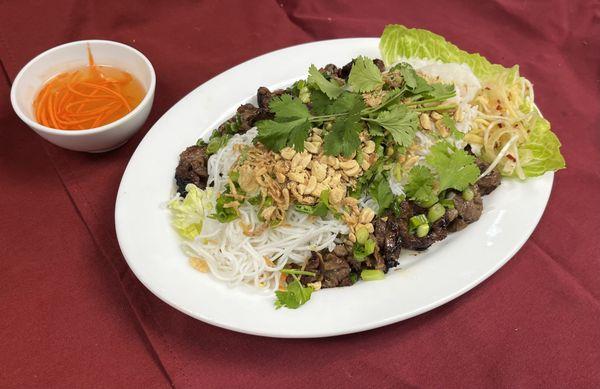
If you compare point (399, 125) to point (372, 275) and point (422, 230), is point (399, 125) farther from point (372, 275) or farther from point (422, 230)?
point (372, 275)

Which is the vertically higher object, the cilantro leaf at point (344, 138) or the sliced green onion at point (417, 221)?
the cilantro leaf at point (344, 138)

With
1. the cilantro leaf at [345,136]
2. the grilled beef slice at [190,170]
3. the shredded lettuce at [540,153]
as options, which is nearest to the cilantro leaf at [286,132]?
the cilantro leaf at [345,136]

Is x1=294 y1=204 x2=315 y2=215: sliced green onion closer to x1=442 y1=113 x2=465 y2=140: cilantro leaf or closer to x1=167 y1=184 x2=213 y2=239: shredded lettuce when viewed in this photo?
x1=167 y1=184 x2=213 y2=239: shredded lettuce

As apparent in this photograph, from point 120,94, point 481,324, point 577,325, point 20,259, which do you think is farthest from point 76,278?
point 577,325

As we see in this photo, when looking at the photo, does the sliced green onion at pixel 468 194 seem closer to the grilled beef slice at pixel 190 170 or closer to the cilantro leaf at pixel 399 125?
the cilantro leaf at pixel 399 125

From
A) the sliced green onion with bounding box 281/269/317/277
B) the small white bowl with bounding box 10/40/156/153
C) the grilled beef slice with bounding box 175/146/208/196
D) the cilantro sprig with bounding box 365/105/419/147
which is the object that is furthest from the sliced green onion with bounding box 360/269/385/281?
the small white bowl with bounding box 10/40/156/153

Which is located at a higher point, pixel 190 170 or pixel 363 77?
pixel 363 77

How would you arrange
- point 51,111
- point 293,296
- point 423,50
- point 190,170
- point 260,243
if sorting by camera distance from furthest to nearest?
point 423,50
point 51,111
point 190,170
point 260,243
point 293,296

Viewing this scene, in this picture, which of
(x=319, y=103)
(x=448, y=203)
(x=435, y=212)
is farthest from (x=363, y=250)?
(x=319, y=103)
